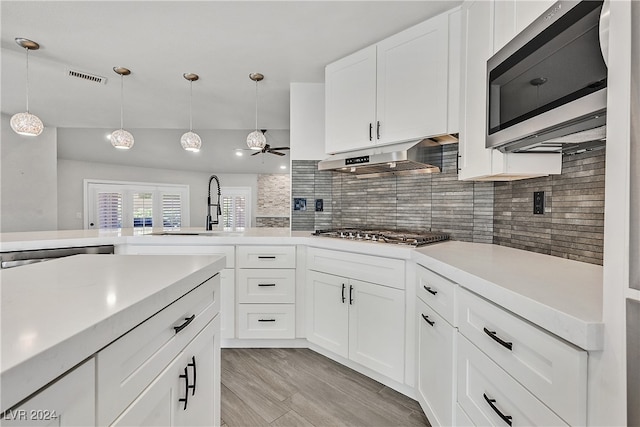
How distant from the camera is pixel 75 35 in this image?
2.27 m

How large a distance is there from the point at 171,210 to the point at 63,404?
8383 mm

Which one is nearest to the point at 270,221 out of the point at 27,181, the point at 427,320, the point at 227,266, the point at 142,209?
the point at 142,209

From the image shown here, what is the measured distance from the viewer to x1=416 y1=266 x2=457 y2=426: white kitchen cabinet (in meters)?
1.23

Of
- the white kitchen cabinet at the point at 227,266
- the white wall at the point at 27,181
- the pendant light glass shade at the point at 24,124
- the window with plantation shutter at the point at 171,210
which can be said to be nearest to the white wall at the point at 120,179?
the window with plantation shutter at the point at 171,210

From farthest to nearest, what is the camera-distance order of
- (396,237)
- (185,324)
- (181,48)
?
(181,48)
(396,237)
(185,324)

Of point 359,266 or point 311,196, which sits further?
point 311,196

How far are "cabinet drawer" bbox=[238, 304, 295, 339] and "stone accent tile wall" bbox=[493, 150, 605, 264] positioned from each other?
1.60m

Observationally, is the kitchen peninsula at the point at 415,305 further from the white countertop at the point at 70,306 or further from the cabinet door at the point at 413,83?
the cabinet door at the point at 413,83

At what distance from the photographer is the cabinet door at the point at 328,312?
2016mm

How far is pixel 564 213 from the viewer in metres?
1.36

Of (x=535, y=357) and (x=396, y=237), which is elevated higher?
(x=396, y=237)

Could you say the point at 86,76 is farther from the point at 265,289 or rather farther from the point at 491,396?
the point at 491,396

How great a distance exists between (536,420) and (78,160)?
327 inches

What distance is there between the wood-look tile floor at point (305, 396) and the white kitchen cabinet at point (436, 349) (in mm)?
234
